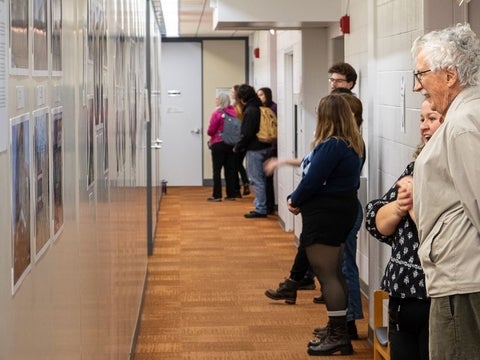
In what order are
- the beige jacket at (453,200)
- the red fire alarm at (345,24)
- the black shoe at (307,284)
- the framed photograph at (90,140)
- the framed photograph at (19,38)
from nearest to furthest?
the framed photograph at (19,38) < the beige jacket at (453,200) < the framed photograph at (90,140) < the black shoe at (307,284) < the red fire alarm at (345,24)

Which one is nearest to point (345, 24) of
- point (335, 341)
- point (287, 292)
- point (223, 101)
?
point (287, 292)

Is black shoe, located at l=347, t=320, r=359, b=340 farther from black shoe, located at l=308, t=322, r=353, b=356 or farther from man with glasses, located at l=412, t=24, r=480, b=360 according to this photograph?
man with glasses, located at l=412, t=24, r=480, b=360

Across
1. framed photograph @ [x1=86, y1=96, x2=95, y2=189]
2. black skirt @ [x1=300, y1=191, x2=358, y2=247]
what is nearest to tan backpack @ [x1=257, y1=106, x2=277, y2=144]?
black skirt @ [x1=300, y1=191, x2=358, y2=247]

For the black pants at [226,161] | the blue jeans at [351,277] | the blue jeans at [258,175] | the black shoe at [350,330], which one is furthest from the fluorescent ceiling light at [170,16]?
the black shoe at [350,330]

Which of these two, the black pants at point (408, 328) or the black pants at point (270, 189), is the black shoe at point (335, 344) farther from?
the black pants at point (270, 189)

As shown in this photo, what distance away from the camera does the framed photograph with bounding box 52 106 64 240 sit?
242 cm

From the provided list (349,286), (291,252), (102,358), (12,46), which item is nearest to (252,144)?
(291,252)

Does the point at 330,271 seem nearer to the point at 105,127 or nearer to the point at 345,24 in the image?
the point at 105,127

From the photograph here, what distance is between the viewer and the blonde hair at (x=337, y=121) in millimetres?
5680

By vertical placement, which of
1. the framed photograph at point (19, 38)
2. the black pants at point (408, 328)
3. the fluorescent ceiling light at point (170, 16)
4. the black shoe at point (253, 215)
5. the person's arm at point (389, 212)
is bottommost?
the black shoe at point (253, 215)

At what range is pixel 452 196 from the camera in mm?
2979

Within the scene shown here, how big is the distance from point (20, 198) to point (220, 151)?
13.3 metres

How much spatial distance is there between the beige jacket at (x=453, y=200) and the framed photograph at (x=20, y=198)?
1365mm

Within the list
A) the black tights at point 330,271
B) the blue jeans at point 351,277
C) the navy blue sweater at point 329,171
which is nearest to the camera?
the navy blue sweater at point 329,171
